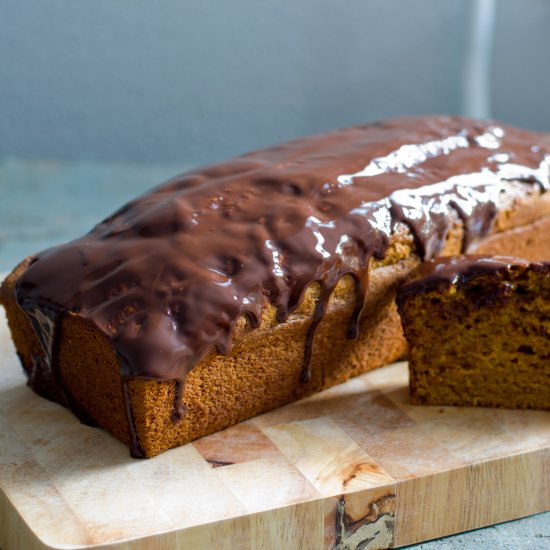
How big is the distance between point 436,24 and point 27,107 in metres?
2.87

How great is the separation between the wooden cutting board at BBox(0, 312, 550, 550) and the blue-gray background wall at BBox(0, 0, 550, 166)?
3386 millimetres

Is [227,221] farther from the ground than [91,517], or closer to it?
farther from the ground

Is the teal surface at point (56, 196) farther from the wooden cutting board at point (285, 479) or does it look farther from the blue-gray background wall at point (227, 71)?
the wooden cutting board at point (285, 479)

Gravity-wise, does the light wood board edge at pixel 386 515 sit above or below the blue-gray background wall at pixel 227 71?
below

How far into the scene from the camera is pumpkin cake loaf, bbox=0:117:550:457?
2.55 metres

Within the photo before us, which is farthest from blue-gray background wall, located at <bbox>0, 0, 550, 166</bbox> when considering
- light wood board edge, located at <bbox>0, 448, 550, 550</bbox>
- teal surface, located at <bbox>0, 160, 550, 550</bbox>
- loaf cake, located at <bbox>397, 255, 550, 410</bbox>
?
light wood board edge, located at <bbox>0, 448, 550, 550</bbox>

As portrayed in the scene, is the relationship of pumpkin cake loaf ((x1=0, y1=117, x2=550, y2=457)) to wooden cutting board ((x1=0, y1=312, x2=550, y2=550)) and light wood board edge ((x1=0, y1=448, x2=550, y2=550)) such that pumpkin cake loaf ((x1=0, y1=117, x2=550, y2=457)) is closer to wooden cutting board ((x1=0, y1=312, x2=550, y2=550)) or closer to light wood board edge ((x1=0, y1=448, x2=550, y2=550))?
wooden cutting board ((x1=0, y1=312, x2=550, y2=550))

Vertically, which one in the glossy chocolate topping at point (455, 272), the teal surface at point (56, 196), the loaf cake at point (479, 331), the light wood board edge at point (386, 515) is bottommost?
the light wood board edge at point (386, 515)

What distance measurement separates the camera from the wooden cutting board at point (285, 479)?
2.33 m

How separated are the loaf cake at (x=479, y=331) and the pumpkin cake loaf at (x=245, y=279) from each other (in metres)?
0.20

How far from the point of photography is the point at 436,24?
22.2 feet

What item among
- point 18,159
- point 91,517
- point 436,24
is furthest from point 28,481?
point 436,24

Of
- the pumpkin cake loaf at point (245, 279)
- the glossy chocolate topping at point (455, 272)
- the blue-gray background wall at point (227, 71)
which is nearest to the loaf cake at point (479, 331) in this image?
the glossy chocolate topping at point (455, 272)

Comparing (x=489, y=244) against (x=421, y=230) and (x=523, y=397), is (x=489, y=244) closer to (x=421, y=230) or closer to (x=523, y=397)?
(x=421, y=230)
